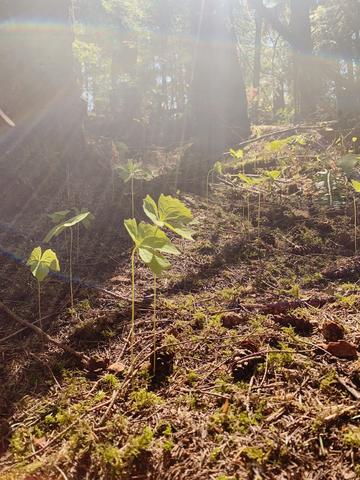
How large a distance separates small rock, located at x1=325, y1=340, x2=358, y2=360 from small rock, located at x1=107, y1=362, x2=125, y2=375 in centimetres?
87

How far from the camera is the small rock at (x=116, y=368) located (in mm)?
1527

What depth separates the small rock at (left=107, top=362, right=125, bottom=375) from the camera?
153 cm

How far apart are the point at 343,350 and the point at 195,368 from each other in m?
0.60

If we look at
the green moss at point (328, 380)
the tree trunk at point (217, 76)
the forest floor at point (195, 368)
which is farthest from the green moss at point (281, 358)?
the tree trunk at point (217, 76)

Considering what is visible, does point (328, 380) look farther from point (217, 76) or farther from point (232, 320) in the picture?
point (217, 76)

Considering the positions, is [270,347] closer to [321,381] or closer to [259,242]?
[321,381]

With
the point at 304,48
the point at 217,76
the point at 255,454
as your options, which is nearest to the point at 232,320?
the point at 255,454

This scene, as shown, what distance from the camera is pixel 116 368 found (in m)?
1.54

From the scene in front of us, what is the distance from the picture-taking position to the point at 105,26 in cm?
1650

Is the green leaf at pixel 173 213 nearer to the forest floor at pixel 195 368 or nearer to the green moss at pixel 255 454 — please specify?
the forest floor at pixel 195 368

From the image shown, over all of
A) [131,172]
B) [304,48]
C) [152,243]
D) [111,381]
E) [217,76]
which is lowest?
[111,381]

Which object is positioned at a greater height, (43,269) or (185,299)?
(43,269)

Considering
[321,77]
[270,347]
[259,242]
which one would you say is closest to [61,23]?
[259,242]

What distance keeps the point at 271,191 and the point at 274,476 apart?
3.40 meters
